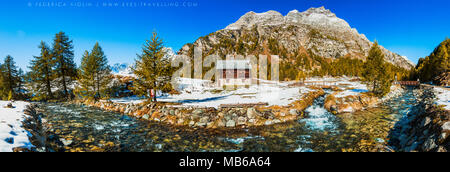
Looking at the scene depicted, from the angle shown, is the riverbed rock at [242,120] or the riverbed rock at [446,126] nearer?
the riverbed rock at [446,126]

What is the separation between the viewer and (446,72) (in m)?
45.1

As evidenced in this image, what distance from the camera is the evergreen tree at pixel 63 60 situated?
31.2 meters

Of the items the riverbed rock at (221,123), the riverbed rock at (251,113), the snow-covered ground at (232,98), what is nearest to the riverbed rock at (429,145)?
the riverbed rock at (251,113)

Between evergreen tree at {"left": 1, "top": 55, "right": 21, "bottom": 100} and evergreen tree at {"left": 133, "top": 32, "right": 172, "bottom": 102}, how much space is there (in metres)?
30.5

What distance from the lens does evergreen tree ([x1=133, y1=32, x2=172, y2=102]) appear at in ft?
68.1

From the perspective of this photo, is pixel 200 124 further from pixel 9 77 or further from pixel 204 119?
pixel 9 77

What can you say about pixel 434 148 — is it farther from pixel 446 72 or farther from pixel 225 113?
pixel 446 72

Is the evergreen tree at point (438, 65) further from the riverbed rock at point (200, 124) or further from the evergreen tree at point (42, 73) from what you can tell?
the evergreen tree at point (42, 73)

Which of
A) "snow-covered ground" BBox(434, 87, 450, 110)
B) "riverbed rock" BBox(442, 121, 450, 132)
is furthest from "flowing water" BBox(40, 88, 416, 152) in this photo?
"snow-covered ground" BBox(434, 87, 450, 110)

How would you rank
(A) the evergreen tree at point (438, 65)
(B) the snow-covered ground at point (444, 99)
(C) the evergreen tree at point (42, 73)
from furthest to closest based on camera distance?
(A) the evergreen tree at point (438, 65), (C) the evergreen tree at point (42, 73), (B) the snow-covered ground at point (444, 99)

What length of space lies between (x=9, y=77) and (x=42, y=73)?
991cm

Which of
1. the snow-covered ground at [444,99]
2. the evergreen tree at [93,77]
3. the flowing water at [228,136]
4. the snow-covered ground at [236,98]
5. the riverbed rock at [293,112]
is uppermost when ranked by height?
the evergreen tree at [93,77]

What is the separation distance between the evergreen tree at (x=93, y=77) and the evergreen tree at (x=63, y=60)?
18.5 ft

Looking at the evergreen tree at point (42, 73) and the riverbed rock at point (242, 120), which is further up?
the evergreen tree at point (42, 73)
